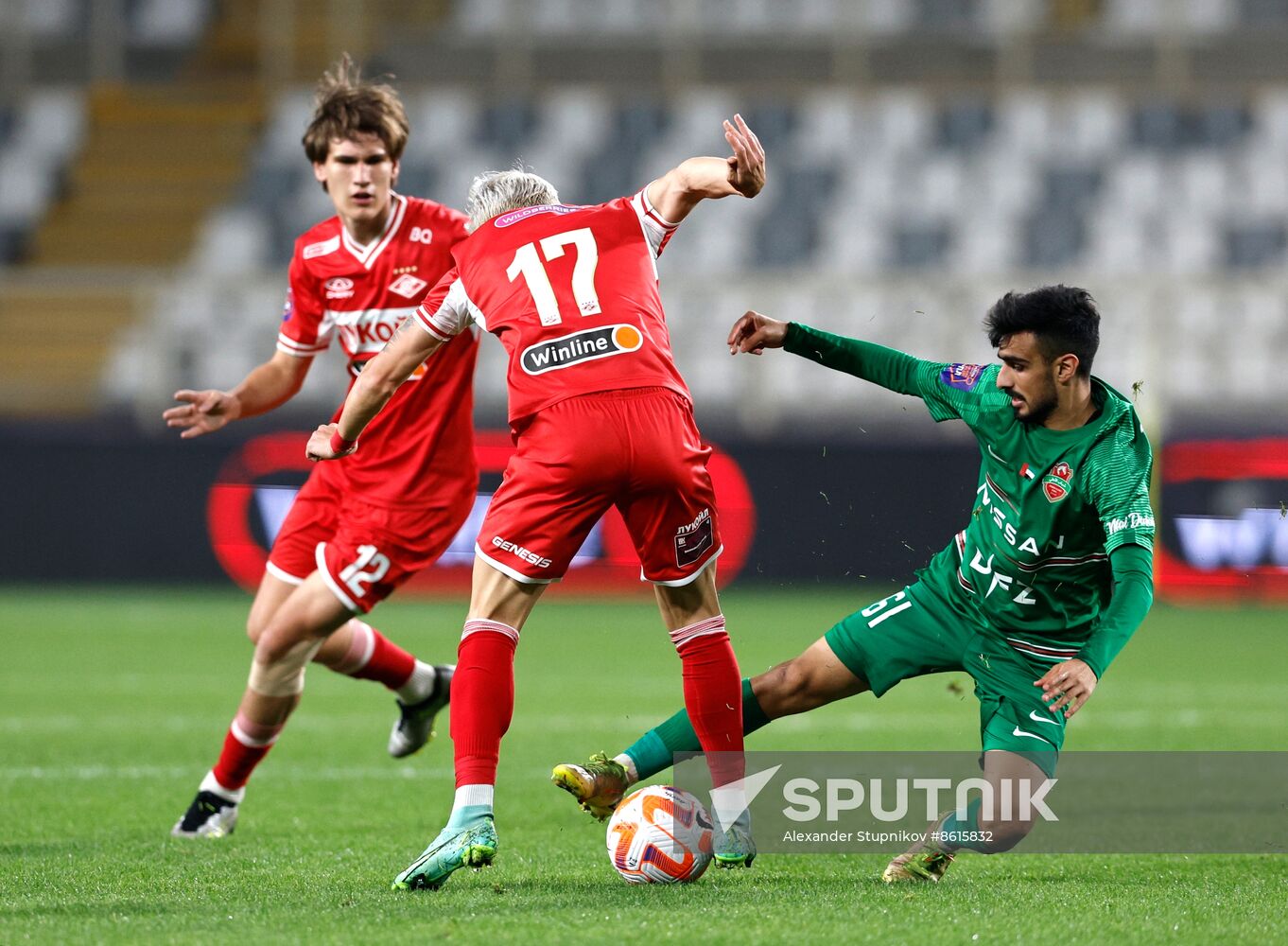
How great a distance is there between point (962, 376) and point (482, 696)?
1529mm

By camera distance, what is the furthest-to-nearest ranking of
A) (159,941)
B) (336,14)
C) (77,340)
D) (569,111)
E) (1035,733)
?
(336,14), (569,111), (77,340), (1035,733), (159,941)

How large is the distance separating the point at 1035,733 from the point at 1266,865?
80 centimetres

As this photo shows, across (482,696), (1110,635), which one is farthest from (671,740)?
(1110,635)

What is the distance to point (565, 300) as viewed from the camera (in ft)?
14.3

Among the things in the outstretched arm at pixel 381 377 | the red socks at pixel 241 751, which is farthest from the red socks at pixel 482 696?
the red socks at pixel 241 751

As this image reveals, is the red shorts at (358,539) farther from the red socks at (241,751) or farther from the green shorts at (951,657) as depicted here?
the green shorts at (951,657)

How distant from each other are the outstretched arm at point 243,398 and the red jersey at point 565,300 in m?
1.32

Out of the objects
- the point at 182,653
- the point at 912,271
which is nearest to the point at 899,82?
the point at 912,271

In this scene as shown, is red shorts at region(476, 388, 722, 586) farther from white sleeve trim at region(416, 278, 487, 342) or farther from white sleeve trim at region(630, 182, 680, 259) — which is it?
white sleeve trim at region(630, 182, 680, 259)

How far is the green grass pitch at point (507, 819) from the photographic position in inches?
149

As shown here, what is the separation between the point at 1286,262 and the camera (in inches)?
652

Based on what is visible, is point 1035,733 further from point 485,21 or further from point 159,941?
point 485,21

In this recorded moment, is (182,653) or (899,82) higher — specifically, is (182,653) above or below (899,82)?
below

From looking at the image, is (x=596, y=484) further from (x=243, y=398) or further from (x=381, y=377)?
(x=243, y=398)
